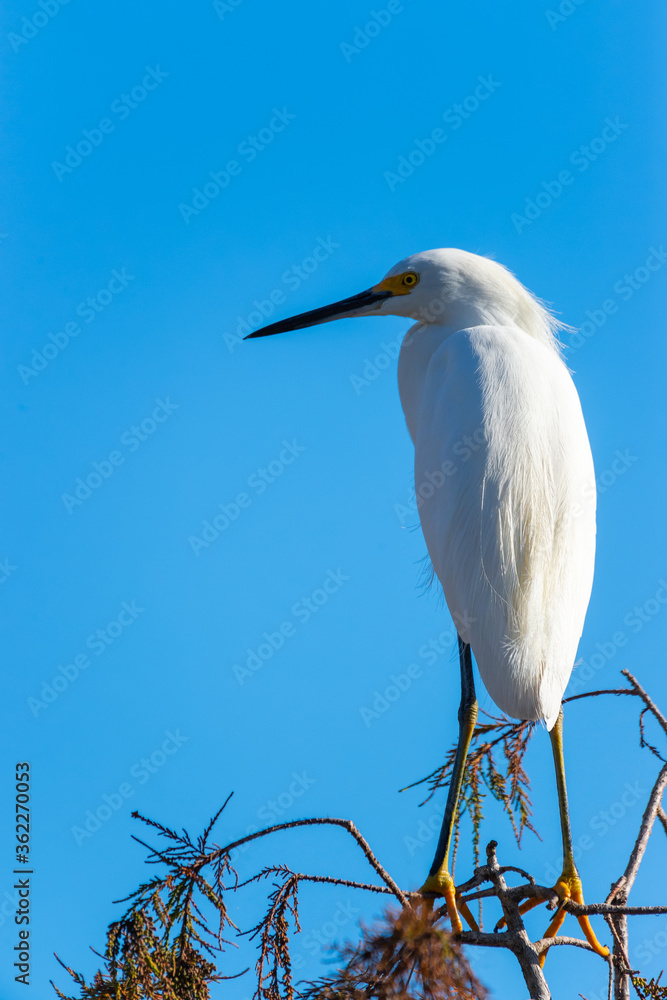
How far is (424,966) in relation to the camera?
6.40 feet

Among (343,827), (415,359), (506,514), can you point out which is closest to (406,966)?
(343,827)

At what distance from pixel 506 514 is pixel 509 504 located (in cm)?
3

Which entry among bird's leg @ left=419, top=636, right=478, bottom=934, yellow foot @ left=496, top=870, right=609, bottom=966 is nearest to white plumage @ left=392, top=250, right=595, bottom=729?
bird's leg @ left=419, top=636, right=478, bottom=934

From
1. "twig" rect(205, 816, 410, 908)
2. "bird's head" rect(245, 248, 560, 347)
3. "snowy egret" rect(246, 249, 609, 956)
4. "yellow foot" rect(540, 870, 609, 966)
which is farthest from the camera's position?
"bird's head" rect(245, 248, 560, 347)

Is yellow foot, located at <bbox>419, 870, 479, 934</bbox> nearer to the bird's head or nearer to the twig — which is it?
the twig

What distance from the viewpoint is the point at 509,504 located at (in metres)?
2.84

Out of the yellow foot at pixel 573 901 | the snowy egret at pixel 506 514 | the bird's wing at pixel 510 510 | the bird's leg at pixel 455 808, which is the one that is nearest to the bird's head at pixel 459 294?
the snowy egret at pixel 506 514

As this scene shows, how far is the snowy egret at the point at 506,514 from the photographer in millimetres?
2650

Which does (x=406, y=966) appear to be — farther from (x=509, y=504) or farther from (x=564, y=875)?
(x=509, y=504)

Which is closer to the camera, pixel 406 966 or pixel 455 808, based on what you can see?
pixel 406 966

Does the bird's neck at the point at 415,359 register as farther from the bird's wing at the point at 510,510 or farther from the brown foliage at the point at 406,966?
the brown foliage at the point at 406,966

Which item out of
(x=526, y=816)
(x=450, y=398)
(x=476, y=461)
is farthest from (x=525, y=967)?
(x=450, y=398)

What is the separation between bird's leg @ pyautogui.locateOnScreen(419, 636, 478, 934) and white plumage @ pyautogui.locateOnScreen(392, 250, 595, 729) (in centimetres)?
32

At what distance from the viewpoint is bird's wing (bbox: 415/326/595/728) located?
268 cm
